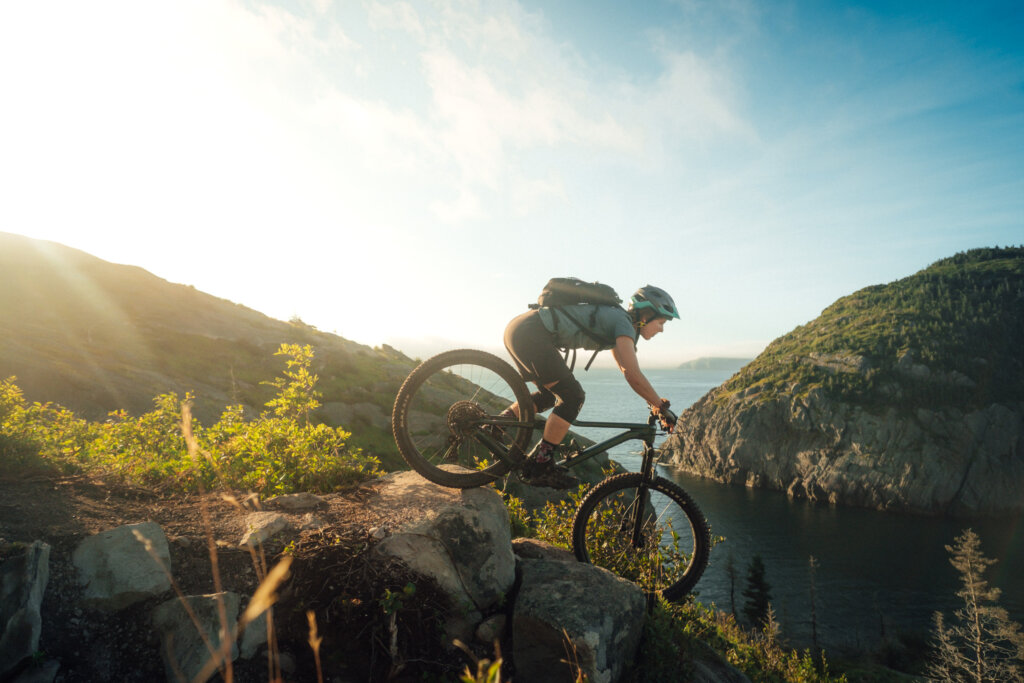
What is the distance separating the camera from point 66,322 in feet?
93.1

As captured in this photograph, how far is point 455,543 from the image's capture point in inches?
201

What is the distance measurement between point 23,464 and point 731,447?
145899 millimetres

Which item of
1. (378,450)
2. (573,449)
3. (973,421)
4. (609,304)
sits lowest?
(378,450)

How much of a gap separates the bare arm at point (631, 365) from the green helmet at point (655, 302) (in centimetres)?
73

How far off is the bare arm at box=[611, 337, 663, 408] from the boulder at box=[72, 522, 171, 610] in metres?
4.89

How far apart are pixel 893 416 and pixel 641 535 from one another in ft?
496

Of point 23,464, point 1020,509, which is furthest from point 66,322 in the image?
point 1020,509

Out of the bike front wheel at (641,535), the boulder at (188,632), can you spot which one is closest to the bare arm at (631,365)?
the bike front wheel at (641,535)

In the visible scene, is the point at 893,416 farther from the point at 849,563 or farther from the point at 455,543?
the point at 455,543

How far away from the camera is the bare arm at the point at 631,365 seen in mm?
5637

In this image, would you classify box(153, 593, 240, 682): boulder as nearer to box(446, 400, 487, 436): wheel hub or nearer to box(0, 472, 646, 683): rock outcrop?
box(0, 472, 646, 683): rock outcrop

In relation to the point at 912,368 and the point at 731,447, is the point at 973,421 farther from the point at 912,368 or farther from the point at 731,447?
the point at 731,447

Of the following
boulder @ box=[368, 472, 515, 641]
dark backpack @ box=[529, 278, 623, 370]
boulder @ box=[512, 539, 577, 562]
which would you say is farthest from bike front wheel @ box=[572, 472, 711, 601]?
dark backpack @ box=[529, 278, 623, 370]

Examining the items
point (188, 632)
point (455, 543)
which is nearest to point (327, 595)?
point (188, 632)
